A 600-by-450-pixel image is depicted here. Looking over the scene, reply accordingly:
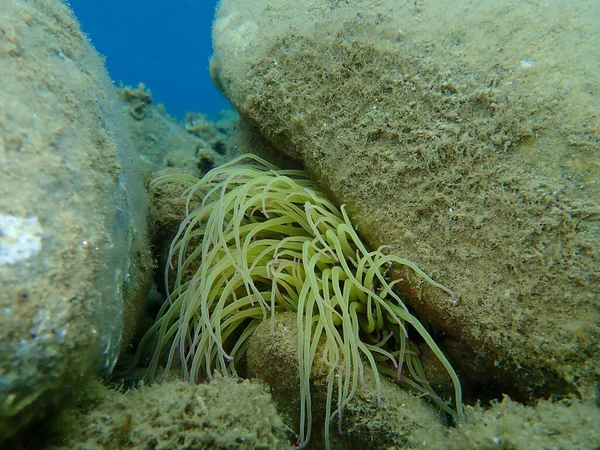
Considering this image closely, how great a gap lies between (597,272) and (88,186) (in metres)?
2.55

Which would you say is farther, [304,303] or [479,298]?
[304,303]

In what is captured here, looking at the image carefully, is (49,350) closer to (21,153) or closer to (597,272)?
(21,153)

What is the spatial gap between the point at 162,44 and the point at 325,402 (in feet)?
151

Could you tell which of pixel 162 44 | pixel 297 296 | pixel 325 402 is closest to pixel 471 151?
pixel 297 296

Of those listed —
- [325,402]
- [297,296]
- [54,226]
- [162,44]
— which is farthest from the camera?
[162,44]

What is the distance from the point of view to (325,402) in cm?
221

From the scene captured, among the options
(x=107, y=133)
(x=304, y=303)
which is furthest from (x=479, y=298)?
(x=107, y=133)

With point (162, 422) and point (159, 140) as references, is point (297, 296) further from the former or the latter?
point (159, 140)

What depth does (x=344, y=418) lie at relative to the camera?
2156mm

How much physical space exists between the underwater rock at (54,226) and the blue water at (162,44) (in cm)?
3488

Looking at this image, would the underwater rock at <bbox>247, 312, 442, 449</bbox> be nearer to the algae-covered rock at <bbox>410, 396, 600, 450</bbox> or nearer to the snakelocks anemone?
the snakelocks anemone

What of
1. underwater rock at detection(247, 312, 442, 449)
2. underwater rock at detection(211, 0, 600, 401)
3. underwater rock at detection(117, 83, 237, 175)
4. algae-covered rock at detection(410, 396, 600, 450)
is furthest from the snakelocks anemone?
underwater rock at detection(117, 83, 237, 175)

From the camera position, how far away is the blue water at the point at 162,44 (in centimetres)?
3675

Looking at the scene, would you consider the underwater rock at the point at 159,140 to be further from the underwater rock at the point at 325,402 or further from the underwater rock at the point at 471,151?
the underwater rock at the point at 325,402
